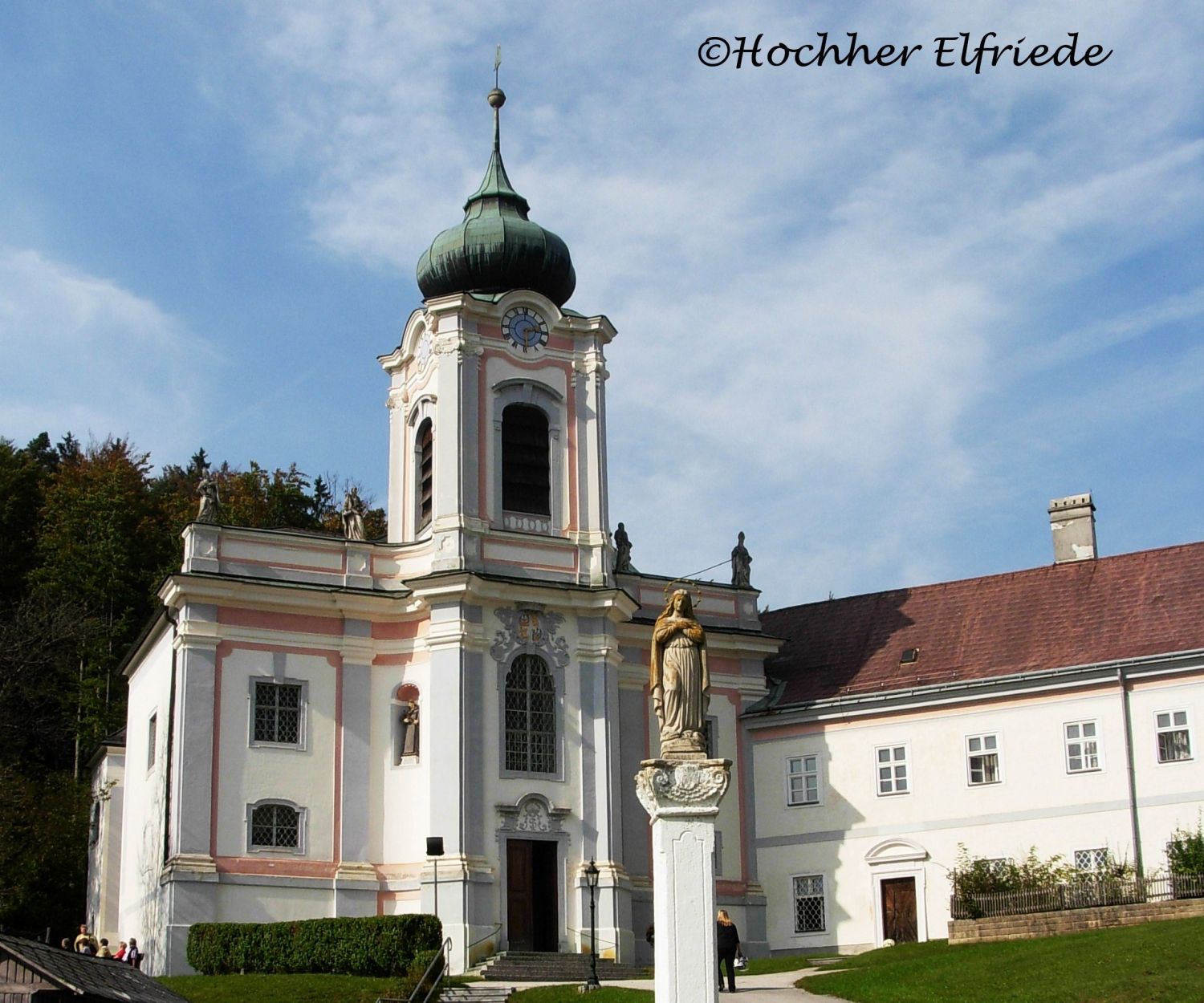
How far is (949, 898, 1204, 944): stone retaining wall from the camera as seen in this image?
30.6m

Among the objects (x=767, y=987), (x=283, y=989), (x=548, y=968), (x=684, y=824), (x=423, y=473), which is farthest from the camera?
(x=423, y=473)

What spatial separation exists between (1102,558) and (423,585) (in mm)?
15235

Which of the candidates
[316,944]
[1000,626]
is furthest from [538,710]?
[1000,626]

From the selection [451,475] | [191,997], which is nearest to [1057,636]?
[451,475]

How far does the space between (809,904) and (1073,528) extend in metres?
10.6

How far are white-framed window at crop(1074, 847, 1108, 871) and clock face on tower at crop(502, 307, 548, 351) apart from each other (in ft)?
52.0

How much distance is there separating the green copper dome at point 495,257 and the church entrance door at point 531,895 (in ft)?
41.1

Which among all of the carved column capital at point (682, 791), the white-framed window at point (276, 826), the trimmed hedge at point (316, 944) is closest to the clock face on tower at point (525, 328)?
the white-framed window at point (276, 826)

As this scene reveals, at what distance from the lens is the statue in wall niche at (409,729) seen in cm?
3800

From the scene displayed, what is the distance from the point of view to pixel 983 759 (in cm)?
3850

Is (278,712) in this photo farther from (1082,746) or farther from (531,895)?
(1082,746)

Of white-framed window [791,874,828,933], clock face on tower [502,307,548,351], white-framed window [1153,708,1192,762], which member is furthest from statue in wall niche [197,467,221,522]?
white-framed window [1153,708,1192,762]

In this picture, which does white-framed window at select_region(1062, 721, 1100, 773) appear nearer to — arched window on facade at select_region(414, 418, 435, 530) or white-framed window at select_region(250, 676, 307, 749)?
arched window on facade at select_region(414, 418, 435, 530)

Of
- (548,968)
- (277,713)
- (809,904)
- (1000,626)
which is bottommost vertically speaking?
(548,968)
